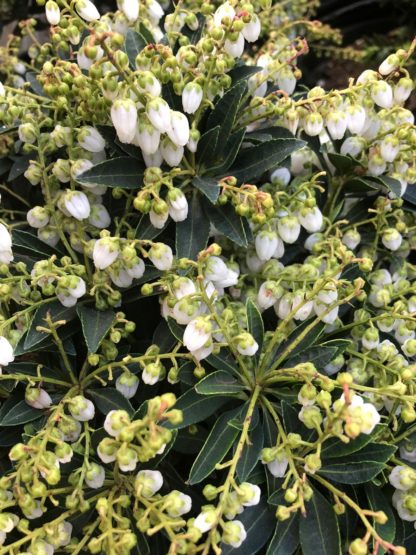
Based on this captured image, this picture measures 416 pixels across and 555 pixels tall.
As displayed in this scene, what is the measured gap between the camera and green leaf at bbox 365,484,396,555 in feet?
2.79

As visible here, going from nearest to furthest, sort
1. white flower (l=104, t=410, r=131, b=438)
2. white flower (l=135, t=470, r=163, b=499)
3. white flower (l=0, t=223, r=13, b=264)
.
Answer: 1. white flower (l=104, t=410, r=131, b=438)
2. white flower (l=135, t=470, r=163, b=499)
3. white flower (l=0, t=223, r=13, b=264)

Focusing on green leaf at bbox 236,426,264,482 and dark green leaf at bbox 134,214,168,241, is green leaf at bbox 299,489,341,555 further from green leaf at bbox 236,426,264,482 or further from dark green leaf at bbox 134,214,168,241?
dark green leaf at bbox 134,214,168,241

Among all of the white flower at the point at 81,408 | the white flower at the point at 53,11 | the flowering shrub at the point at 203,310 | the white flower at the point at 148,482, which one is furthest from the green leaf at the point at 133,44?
the white flower at the point at 148,482

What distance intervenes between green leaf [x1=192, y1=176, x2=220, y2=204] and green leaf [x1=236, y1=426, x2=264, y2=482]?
36 cm

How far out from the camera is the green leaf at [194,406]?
2.87 feet

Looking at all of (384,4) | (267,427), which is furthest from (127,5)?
(384,4)

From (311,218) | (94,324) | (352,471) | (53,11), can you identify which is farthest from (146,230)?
(352,471)

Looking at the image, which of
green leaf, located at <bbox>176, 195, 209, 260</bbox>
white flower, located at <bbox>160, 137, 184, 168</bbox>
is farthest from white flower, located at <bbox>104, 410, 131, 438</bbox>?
white flower, located at <bbox>160, 137, 184, 168</bbox>

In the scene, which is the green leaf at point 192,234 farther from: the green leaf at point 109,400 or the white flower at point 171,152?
the green leaf at point 109,400

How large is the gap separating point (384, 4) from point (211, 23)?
4.40 feet

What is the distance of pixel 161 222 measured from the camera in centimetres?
92

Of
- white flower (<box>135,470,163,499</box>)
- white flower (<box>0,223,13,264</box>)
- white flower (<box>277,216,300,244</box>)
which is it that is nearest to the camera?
white flower (<box>135,470,163,499</box>)

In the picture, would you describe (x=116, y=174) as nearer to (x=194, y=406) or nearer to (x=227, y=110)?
(x=227, y=110)

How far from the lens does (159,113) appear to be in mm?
842
